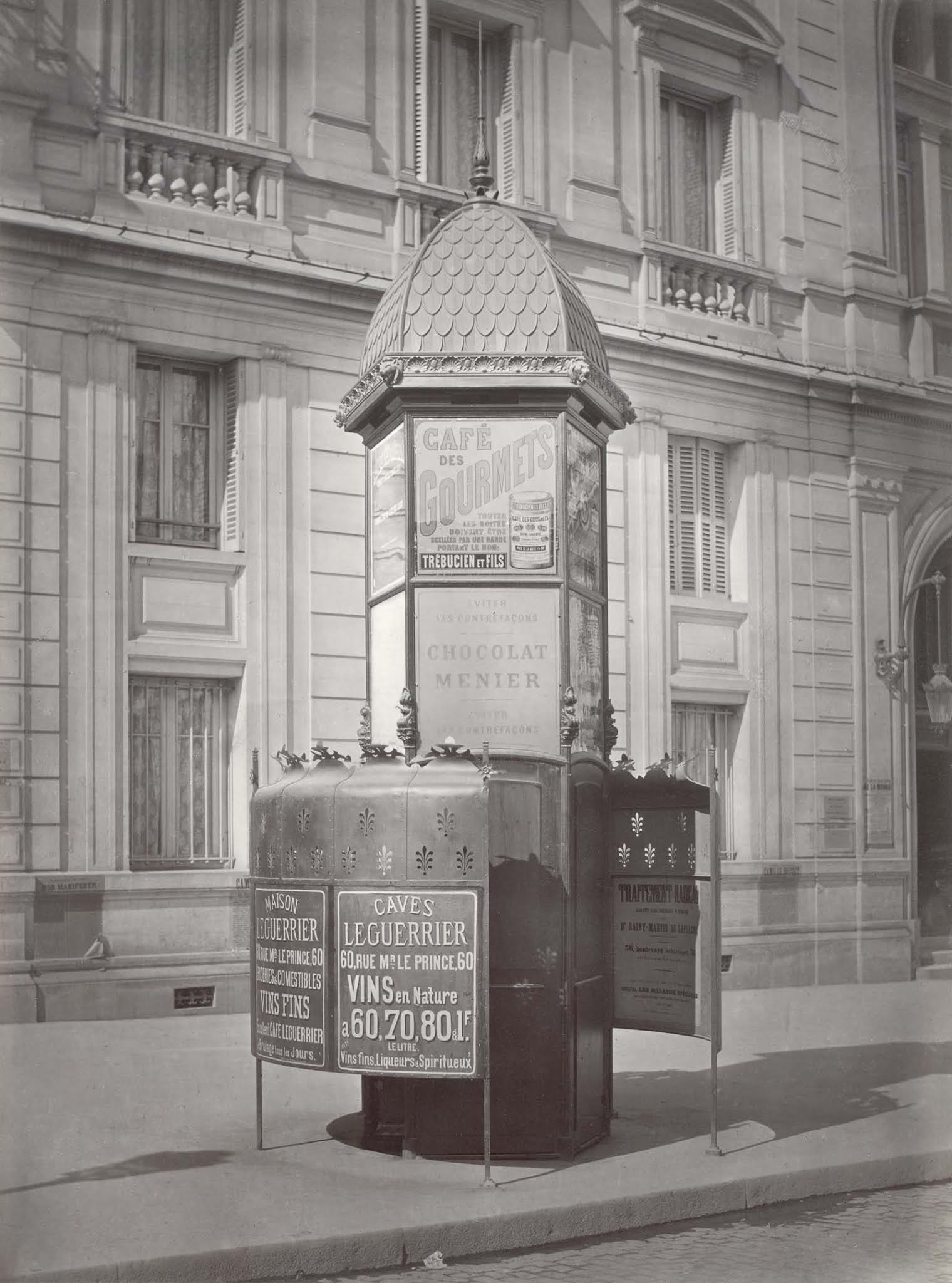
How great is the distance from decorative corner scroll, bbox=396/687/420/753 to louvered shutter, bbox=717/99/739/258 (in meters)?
7.49

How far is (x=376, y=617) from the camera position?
8.29 meters

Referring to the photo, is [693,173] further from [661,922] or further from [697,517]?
[661,922]

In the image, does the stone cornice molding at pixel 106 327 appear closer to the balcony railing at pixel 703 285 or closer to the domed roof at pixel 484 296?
the balcony railing at pixel 703 285

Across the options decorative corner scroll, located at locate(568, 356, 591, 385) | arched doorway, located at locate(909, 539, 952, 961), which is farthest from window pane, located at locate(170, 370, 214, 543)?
arched doorway, located at locate(909, 539, 952, 961)

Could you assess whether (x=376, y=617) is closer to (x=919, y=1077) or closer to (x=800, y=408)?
(x=919, y=1077)

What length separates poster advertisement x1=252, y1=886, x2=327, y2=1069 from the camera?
7133mm

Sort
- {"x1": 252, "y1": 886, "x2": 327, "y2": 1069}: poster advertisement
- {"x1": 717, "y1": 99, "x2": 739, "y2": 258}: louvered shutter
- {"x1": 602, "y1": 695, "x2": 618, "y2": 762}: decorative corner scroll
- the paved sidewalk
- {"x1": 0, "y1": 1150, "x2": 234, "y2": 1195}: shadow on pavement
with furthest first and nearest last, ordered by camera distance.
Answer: {"x1": 717, "y1": 99, "x2": 739, "y2": 258}: louvered shutter → {"x1": 602, "y1": 695, "x2": 618, "y2": 762}: decorative corner scroll → {"x1": 252, "y1": 886, "x2": 327, "y2": 1069}: poster advertisement → {"x1": 0, "y1": 1150, "x2": 234, "y2": 1195}: shadow on pavement → the paved sidewalk

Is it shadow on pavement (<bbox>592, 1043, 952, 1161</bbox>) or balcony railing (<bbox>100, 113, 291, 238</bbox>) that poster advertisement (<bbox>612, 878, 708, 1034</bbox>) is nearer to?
shadow on pavement (<bbox>592, 1043, 952, 1161</bbox>)

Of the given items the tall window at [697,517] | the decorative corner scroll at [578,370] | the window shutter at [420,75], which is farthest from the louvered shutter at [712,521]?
the decorative corner scroll at [578,370]

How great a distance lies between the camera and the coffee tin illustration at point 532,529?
7750 millimetres

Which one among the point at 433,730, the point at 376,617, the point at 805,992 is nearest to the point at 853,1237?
the point at 433,730

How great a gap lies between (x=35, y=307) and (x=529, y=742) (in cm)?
666

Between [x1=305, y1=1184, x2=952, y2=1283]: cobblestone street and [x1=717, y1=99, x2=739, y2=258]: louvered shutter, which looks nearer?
[x1=305, y1=1184, x2=952, y2=1283]: cobblestone street

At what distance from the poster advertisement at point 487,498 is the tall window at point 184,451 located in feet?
18.1
